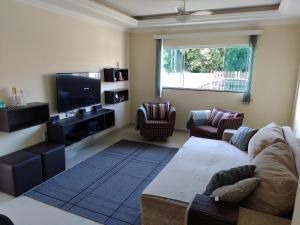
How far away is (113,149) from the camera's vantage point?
4.23 metres

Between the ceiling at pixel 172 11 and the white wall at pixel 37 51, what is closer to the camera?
the white wall at pixel 37 51

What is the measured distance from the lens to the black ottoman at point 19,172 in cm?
261

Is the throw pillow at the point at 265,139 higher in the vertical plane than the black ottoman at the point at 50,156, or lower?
higher

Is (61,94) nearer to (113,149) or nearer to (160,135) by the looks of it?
(113,149)

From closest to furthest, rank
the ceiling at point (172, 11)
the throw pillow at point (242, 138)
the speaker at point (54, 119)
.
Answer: the throw pillow at point (242, 138) < the ceiling at point (172, 11) < the speaker at point (54, 119)

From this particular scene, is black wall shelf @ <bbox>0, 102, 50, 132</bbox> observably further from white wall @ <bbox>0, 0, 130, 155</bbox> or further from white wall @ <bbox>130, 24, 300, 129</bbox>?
white wall @ <bbox>130, 24, 300, 129</bbox>

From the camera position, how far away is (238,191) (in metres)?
1.54

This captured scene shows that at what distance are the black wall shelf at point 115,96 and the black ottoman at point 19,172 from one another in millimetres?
2243

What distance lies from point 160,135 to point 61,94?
208 centimetres

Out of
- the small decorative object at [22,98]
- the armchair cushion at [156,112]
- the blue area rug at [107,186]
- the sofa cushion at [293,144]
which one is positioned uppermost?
the small decorative object at [22,98]

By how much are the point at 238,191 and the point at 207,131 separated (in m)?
2.61

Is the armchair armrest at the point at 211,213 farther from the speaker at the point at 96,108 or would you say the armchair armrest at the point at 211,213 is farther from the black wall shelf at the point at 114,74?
the black wall shelf at the point at 114,74

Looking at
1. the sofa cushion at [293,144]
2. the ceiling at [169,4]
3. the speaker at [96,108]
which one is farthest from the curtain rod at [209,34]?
the sofa cushion at [293,144]

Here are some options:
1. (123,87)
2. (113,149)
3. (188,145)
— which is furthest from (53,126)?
(123,87)
